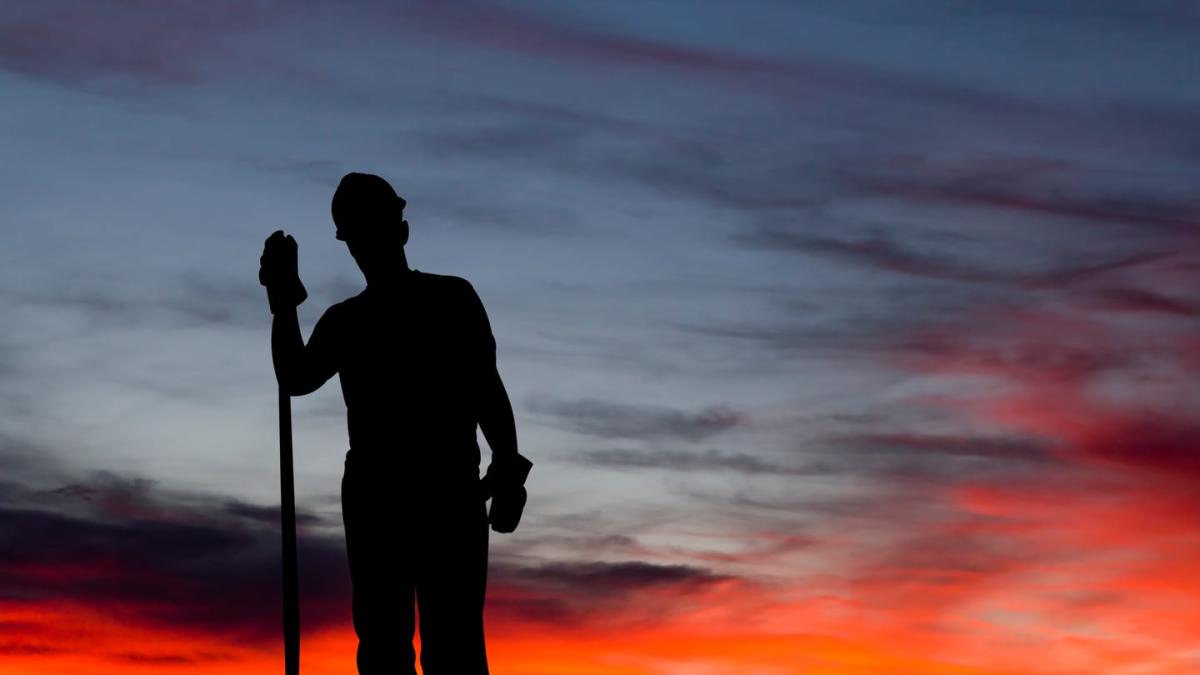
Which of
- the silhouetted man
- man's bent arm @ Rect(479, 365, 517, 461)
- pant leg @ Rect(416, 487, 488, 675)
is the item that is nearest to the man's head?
the silhouetted man

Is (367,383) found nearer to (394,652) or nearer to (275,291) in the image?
(275,291)

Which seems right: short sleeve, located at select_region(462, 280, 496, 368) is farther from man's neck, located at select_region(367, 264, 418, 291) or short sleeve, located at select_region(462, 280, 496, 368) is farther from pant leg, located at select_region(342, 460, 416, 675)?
pant leg, located at select_region(342, 460, 416, 675)

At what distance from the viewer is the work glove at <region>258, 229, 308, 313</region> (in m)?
9.26

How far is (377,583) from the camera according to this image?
28.4 feet

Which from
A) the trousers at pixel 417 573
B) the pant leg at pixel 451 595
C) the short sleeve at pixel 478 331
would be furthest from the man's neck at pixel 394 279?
the pant leg at pixel 451 595

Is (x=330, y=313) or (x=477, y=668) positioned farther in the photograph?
(x=330, y=313)

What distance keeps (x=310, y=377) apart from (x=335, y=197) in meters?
1.21

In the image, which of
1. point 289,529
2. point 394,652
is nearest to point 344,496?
point 289,529

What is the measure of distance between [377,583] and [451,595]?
0.47 meters

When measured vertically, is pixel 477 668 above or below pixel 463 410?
below

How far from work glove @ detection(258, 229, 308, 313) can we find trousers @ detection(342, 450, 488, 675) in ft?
4.31

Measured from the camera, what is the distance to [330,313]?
363 inches

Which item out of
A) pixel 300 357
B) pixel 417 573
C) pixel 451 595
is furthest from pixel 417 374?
pixel 451 595

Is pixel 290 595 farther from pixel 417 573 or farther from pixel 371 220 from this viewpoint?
pixel 371 220
